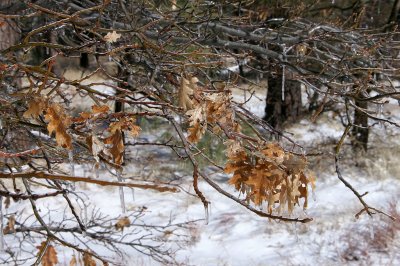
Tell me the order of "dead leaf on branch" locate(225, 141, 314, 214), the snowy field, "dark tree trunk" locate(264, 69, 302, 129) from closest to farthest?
1. "dead leaf on branch" locate(225, 141, 314, 214)
2. the snowy field
3. "dark tree trunk" locate(264, 69, 302, 129)

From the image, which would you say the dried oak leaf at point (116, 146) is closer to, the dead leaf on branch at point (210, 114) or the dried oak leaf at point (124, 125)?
the dried oak leaf at point (124, 125)

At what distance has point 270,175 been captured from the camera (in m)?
1.66

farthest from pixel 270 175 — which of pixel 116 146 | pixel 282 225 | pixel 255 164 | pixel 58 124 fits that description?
pixel 282 225

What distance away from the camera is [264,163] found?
171 centimetres

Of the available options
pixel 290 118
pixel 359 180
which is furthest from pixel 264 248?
pixel 290 118

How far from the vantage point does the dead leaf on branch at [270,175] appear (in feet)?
5.45

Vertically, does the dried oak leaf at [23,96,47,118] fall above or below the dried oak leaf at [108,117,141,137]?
above

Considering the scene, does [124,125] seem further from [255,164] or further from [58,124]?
[255,164]

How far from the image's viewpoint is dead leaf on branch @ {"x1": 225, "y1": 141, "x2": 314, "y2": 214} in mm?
1660

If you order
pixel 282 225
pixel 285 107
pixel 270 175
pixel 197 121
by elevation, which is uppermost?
pixel 197 121

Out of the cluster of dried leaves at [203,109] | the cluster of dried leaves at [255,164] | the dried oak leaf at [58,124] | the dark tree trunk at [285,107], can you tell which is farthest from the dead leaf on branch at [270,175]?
the dark tree trunk at [285,107]

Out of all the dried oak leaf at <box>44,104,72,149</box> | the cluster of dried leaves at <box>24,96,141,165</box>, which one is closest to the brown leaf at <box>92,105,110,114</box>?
the cluster of dried leaves at <box>24,96,141,165</box>

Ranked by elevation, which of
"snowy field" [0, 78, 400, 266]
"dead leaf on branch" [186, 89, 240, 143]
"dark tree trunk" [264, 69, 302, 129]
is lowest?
"snowy field" [0, 78, 400, 266]

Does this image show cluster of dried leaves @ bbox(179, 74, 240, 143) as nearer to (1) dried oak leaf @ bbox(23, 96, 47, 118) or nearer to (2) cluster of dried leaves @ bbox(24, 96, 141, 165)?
(2) cluster of dried leaves @ bbox(24, 96, 141, 165)
